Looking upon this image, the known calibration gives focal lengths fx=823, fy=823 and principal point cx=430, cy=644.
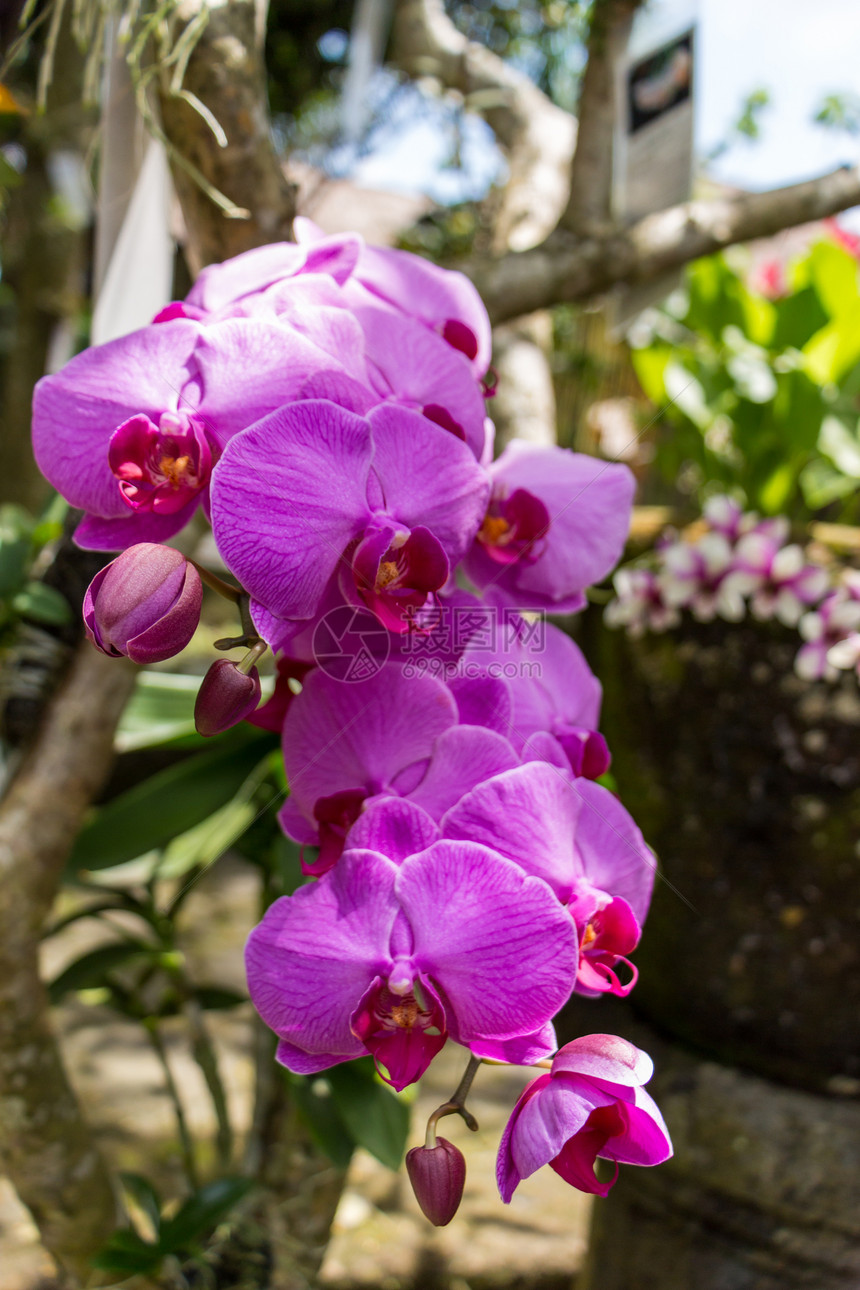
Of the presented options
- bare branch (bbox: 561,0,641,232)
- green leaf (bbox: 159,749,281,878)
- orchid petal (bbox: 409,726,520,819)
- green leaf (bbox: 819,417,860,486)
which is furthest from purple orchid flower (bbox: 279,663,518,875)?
green leaf (bbox: 819,417,860,486)

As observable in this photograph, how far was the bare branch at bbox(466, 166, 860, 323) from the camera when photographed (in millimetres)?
785

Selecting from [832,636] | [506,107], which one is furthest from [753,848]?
[506,107]

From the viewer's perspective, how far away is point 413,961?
25cm

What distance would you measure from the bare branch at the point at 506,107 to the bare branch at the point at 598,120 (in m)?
0.14

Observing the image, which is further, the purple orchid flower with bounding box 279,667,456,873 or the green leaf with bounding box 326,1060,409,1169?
the green leaf with bounding box 326,1060,409,1169

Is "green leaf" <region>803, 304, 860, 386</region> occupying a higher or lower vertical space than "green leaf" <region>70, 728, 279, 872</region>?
higher

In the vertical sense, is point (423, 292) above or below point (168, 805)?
above

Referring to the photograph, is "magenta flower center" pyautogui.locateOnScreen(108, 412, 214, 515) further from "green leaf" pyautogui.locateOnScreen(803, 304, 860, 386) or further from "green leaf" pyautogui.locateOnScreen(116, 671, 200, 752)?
"green leaf" pyautogui.locateOnScreen(803, 304, 860, 386)

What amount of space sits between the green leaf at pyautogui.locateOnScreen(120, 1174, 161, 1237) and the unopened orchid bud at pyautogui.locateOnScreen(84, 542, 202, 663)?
601 mm

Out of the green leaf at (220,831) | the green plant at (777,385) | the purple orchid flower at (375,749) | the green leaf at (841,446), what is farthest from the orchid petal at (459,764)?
the green leaf at (841,446)

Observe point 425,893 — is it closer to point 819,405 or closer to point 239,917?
point 819,405

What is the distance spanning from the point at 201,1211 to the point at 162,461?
0.61 meters

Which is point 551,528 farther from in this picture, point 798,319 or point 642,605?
point 798,319

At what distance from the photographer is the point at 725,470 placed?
1.01m
